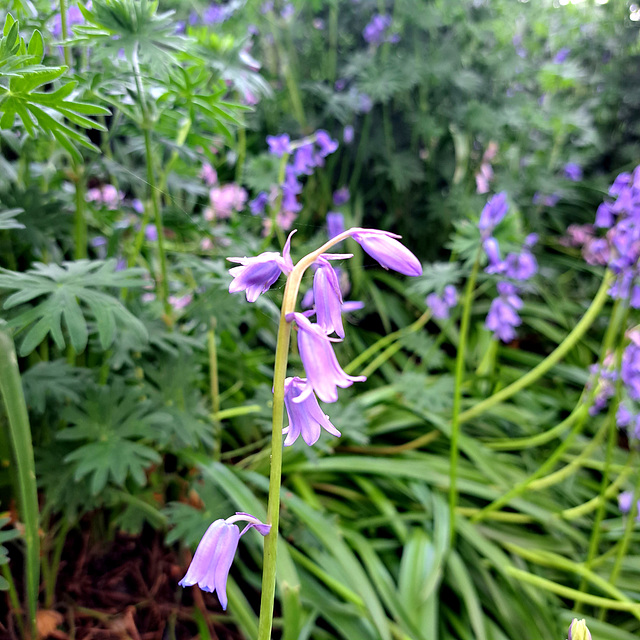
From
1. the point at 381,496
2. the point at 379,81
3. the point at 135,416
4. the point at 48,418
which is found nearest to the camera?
the point at 135,416

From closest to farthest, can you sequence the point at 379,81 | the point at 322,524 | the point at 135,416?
the point at 135,416 < the point at 322,524 < the point at 379,81

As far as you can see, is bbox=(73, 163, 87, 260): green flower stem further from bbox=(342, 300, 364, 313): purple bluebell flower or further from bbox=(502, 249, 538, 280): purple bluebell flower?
bbox=(502, 249, 538, 280): purple bluebell flower

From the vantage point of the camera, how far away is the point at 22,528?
1165 millimetres

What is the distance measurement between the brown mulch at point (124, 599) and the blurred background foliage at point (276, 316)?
0.05 ft

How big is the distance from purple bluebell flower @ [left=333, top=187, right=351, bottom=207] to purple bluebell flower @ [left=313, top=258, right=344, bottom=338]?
219 centimetres

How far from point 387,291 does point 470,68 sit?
1.22m

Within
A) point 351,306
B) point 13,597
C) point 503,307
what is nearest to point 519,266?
point 503,307

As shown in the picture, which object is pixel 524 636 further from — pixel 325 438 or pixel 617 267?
pixel 617 267

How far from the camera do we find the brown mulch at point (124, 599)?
1195 mm

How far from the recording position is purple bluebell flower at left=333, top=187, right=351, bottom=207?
2.69m

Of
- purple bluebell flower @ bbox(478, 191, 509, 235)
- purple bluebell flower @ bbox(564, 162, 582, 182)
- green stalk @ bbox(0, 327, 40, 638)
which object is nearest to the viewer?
green stalk @ bbox(0, 327, 40, 638)

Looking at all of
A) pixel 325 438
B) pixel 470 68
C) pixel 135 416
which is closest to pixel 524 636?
pixel 325 438

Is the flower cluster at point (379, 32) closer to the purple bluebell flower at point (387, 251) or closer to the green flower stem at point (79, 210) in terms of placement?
the green flower stem at point (79, 210)

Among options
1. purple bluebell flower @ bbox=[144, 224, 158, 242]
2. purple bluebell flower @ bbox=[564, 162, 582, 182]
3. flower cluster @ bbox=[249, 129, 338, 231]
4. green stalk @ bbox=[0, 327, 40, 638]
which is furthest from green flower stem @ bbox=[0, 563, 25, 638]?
purple bluebell flower @ bbox=[564, 162, 582, 182]
